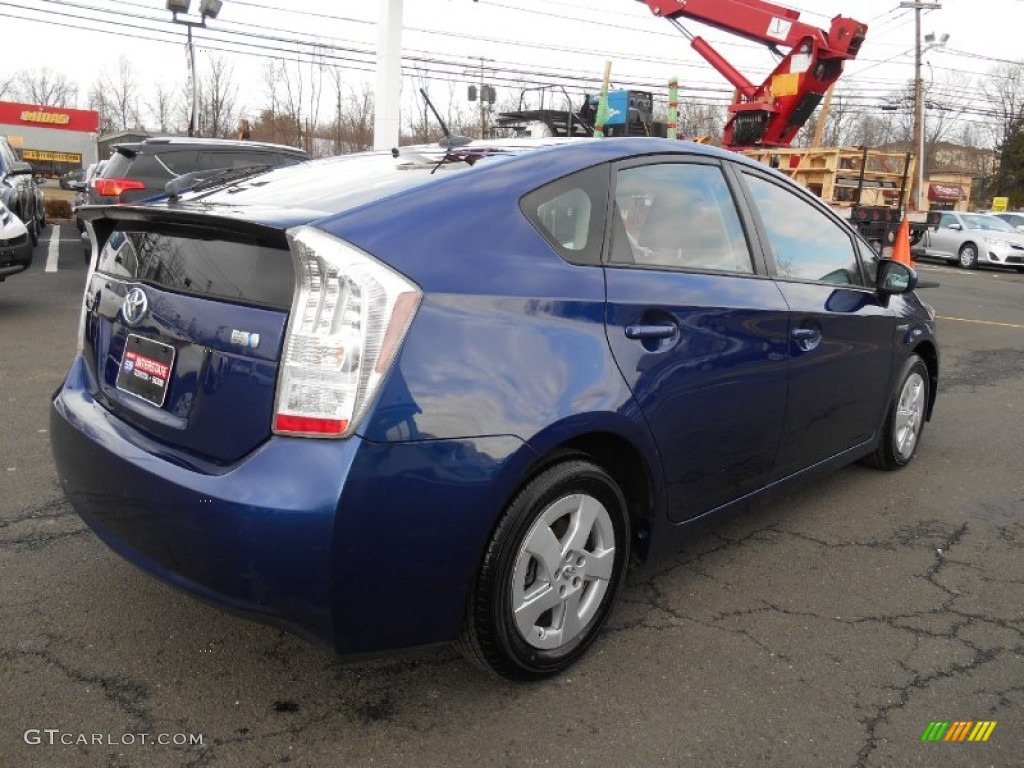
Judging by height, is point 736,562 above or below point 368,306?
below

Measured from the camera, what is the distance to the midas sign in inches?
1586

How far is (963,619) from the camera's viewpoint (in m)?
3.05

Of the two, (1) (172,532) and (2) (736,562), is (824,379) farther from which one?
(1) (172,532)

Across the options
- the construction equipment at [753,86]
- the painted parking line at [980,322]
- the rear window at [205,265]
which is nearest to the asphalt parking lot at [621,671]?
the rear window at [205,265]

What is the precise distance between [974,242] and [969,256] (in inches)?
16.9

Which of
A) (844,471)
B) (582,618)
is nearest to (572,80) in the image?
(844,471)

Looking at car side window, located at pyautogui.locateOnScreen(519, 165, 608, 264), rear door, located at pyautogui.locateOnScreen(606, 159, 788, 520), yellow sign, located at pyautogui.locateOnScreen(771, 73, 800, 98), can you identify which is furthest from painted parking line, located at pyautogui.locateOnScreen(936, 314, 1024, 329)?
car side window, located at pyautogui.locateOnScreen(519, 165, 608, 264)

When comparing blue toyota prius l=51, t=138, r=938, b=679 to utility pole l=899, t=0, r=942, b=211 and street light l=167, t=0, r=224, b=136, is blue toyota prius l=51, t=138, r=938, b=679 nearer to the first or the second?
street light l=167, t=0, r=224, b=136

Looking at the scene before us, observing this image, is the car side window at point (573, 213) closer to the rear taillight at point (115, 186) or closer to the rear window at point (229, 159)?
the rear window at point (229, 159)

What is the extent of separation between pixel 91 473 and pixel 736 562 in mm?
2463

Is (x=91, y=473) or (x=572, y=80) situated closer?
(x=91, y=473)

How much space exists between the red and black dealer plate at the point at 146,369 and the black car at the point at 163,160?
7.50 metres

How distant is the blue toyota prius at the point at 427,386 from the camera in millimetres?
2002
